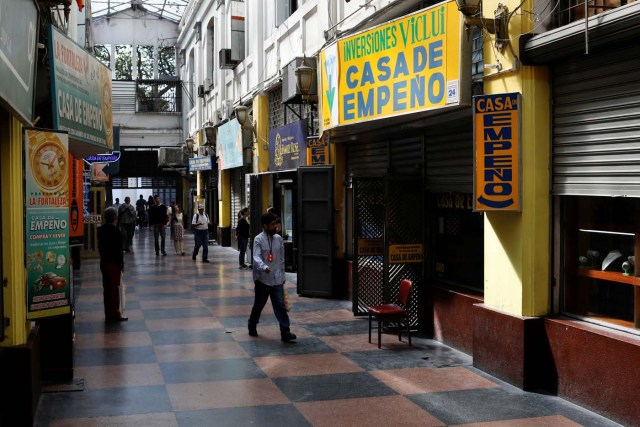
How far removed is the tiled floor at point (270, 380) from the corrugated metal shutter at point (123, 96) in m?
25.0

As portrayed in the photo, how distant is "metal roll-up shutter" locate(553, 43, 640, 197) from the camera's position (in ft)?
21.2

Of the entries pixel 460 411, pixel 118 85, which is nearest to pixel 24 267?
pixel 460 411

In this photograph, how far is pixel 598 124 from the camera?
6.91 metres

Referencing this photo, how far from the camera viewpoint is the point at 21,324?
6.46 meters

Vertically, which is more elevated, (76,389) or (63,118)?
(63,118)

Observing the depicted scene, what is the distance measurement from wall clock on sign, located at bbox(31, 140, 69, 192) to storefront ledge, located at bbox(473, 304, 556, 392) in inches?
188

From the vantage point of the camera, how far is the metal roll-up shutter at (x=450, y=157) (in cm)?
937

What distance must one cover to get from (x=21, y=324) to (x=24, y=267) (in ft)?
1.69

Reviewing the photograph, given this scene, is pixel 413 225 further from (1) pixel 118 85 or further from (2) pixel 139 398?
(1) pixel 118 85

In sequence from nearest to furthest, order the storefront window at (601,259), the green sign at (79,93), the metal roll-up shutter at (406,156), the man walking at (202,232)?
the storefront window at (601,259) < the green sign at (79,93) < the metal roll-up shutter at (406,156) < the man walking at (202,232)

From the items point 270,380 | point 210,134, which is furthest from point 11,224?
point 210,134

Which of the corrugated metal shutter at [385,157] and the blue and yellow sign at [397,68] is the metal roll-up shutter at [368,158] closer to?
the corrugated metal shutter at [385,157]

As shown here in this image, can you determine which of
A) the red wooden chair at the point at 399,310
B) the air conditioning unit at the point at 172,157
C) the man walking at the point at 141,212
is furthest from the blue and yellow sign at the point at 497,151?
the man walking at the point at 141,212

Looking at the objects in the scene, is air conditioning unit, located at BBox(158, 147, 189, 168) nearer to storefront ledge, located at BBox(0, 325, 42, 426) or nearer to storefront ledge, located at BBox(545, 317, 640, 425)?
storefront ledge, located at BBox(0, 325, 42, 426)
